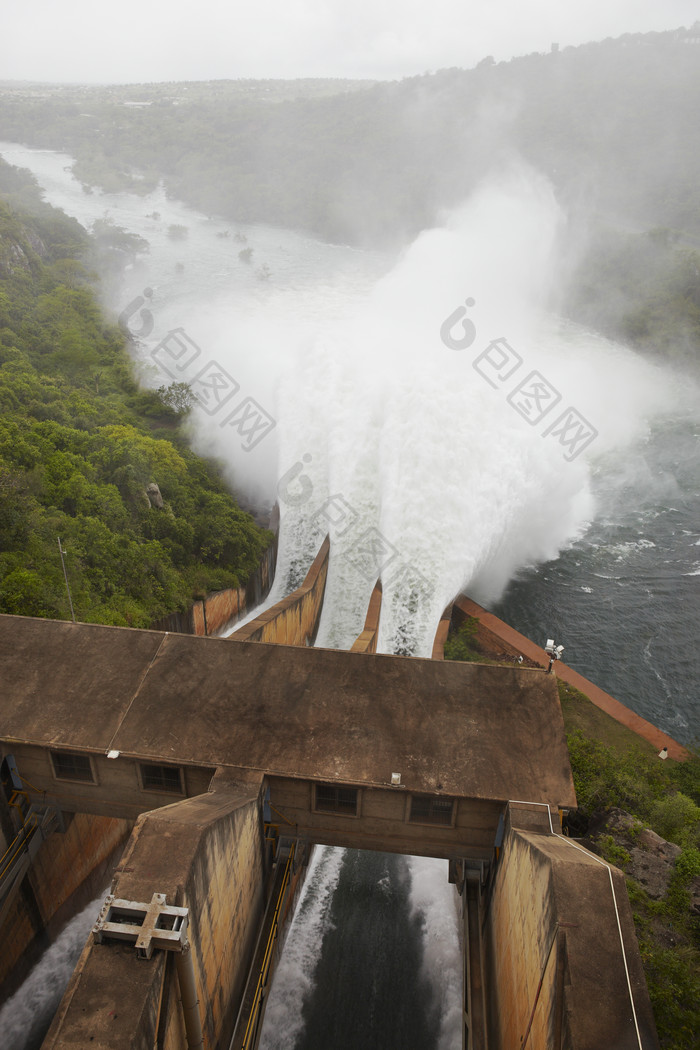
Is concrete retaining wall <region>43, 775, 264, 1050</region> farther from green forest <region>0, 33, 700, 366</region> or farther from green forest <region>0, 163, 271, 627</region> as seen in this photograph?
green forest <region>0, 33, 700, 366</region>

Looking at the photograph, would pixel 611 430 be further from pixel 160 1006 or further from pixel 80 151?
pixel 80 151

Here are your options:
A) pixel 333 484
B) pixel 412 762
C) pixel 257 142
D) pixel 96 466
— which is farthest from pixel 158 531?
pixel 257 142

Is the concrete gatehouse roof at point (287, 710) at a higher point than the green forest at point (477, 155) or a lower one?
lower

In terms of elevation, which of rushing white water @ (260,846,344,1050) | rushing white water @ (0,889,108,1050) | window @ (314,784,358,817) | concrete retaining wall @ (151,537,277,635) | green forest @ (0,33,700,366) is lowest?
rushing white water @ (0,889,108,1050)

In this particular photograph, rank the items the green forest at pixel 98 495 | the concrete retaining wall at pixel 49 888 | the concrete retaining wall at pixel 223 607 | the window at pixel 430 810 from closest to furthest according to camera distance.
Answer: the window at pixel 430 810
the concrete retaining wall at pixel 49 888
the green forest at pixel 98 495
the concrete retaining wall at pixel 223 607

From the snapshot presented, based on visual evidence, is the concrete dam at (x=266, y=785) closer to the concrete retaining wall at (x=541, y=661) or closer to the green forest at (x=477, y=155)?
the concrete retaining wall at (x=541, y=661)

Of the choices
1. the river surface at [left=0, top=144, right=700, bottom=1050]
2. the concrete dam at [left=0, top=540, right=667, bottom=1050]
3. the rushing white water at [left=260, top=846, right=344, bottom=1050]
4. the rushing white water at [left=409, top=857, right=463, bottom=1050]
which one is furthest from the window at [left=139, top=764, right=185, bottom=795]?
the rushing white water at [left=409, top=857, right=463, bottom=1050]

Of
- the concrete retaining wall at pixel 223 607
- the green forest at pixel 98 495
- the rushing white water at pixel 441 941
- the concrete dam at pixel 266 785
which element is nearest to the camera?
the concrete dam at pixel 266 785

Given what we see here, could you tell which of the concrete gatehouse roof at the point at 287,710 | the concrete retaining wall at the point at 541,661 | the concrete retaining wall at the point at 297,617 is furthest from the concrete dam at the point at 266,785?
the concrete retaining wall at the point at 541,661
